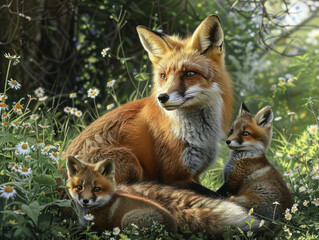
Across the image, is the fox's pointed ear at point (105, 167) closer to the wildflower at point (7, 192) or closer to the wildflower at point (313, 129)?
the wildflower at point (7, 192)

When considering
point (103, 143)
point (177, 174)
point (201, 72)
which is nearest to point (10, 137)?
point (103, 143)

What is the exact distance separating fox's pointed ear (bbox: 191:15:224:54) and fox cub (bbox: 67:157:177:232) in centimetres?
144

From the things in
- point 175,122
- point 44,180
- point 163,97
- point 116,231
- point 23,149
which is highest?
point 163,97

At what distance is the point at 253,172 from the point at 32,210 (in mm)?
2017

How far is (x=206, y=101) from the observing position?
4.46 m

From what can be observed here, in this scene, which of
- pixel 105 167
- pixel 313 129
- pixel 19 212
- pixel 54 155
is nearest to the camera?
pixel 19 212

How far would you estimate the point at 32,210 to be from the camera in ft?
12.2

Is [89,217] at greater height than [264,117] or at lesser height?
lesser

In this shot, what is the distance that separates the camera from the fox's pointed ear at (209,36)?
4.37m

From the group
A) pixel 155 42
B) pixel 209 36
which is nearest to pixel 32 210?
pixel 155 42

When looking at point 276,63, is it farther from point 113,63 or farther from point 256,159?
point 256,159

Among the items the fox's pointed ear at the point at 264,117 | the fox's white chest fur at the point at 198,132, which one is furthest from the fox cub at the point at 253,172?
the fox's white chest fur at the point at 198,132

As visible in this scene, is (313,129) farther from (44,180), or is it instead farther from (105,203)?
(44,180)

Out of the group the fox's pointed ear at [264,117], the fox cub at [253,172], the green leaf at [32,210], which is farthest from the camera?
the fox's pointed ear at [264,117]
